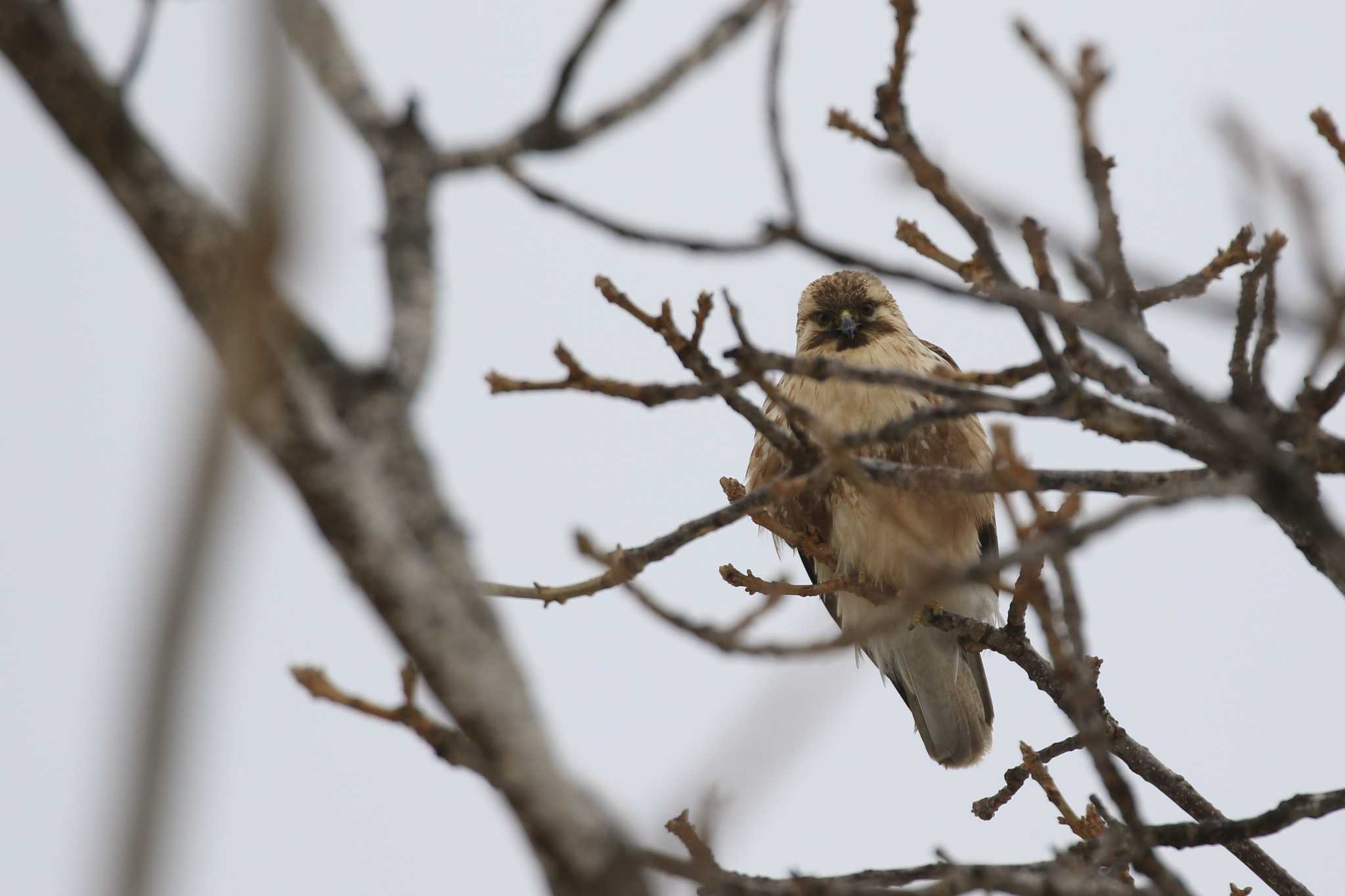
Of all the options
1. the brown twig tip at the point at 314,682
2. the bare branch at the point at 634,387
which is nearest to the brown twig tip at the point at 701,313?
the bare branch at the point at 634,387

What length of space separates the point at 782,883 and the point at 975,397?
1036 mm

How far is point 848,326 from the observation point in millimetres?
6102

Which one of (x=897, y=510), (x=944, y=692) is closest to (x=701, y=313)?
(x=897, y=510)

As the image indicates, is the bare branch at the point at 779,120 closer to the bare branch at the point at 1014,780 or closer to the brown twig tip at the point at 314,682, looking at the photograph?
the brown twig tip at the point at 314,682

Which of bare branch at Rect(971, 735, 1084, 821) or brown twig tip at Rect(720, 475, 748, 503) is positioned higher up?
brown twig tip at Rect(720, 475, 748, 503)

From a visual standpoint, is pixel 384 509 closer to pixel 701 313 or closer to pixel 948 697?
pixel 701 313

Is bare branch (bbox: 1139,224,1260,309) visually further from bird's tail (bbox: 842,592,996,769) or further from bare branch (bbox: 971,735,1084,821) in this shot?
bird's tail (bbox: 842,592,996,769)

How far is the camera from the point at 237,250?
108 cm

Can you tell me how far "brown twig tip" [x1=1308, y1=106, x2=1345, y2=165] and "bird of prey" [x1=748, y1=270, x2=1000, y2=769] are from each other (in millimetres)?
2183

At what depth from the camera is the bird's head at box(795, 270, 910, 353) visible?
242 inches

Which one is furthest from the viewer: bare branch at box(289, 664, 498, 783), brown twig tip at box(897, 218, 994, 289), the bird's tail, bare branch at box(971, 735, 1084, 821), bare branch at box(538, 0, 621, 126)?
the bird's tail

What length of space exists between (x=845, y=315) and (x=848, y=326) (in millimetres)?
82

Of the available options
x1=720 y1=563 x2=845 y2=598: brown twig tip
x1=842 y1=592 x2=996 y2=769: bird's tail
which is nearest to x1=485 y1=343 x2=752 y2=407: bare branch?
x1=720 y1=563 x2=845 y2=598: brown twig tip

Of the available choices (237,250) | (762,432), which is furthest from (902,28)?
(237,250)
